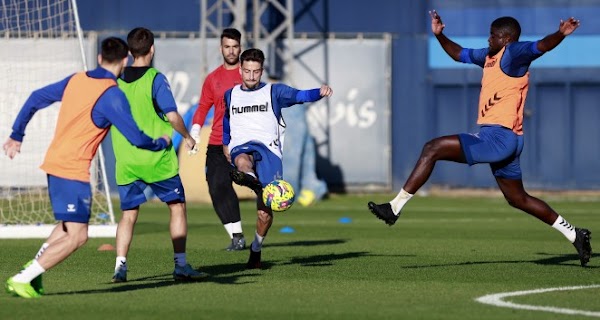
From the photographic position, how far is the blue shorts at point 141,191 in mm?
10766

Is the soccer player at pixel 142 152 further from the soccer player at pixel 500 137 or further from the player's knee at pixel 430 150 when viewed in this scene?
the player's knee at pixel 430 150

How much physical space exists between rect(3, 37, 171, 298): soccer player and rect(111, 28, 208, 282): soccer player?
1138 millimetres

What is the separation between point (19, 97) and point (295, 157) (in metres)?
10.6

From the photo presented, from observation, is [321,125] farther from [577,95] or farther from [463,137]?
[463,137]

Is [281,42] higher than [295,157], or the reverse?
[281,42]

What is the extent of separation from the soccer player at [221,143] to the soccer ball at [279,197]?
2.28 meters

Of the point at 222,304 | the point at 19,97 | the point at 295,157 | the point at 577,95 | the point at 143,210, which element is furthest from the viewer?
the point at 577,95

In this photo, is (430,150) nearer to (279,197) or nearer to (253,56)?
(279,197)

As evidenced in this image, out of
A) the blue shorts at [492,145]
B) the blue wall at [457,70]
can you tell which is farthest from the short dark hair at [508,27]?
the blue wall at [457,70]

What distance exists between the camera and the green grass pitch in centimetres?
893

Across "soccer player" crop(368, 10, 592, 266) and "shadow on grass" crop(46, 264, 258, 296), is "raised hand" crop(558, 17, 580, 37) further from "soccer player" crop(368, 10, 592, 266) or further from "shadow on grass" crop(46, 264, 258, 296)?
"shadow on grass" crop(46, 264, 258, 296)

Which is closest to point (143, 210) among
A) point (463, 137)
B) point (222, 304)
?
point (463, 137)

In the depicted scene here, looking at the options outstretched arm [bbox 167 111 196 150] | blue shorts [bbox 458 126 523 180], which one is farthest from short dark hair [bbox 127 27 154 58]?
blue shorts [bbox 458 126 523 180]

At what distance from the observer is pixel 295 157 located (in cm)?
2878
